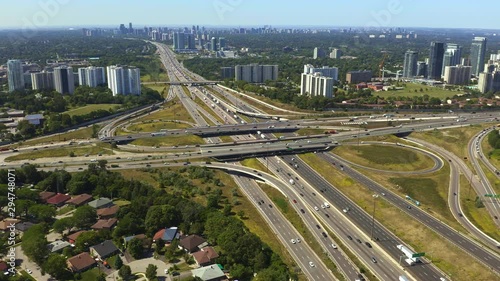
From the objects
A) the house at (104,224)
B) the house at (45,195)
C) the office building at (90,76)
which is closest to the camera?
the house at (104,224)

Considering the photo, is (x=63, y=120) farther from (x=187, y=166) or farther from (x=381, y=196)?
(x=381, y=196)

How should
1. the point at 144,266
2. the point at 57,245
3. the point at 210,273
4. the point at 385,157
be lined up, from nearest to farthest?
the point at 210,273 → the point at 144,266 → the point at 57,245 → the point at 385,157

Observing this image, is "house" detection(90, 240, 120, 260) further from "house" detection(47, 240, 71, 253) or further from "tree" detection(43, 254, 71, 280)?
"tree" detection(43, 254, 71, 280)

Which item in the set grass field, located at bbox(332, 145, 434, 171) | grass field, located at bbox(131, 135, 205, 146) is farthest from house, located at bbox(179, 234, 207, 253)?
grass field, located at bbox(131, 135, 205, 146)

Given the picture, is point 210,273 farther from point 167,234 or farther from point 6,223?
point 6,223

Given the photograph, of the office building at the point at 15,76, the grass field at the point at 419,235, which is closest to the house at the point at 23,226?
the grass field at the point at 419,235

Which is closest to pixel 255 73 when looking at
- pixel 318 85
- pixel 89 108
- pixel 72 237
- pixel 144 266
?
pixel 318 85

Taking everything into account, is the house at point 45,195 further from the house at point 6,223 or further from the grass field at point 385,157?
the grass field at point 385,157
